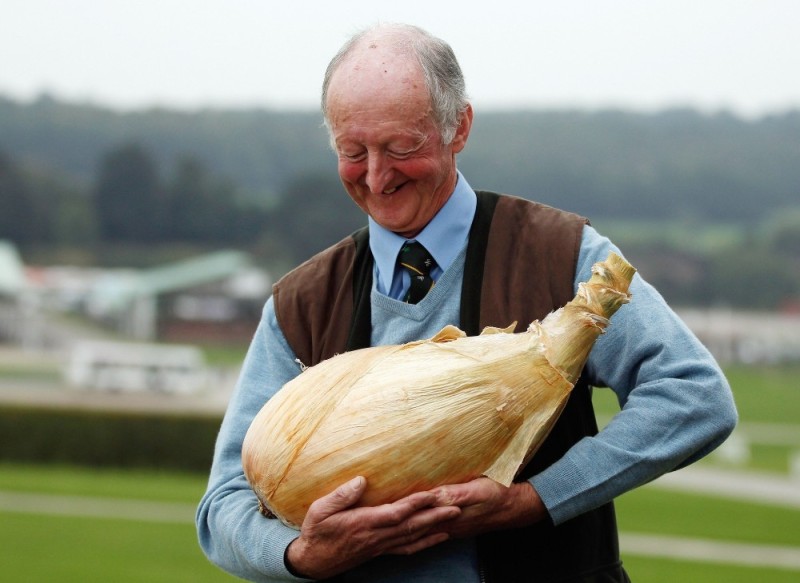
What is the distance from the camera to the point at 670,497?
22.8 m

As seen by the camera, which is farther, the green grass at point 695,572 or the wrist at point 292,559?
the green grass at point 695,572

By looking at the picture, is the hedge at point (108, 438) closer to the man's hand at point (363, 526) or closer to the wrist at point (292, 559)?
the wrist at point (292, 559)

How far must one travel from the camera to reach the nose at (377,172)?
3021 millimetres

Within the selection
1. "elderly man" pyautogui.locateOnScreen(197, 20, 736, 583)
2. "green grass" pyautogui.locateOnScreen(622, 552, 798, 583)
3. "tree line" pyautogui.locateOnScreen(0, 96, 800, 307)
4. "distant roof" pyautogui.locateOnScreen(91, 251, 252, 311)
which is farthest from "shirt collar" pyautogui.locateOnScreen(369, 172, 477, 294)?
"tree line" pyautogui.locateOnScreen(0, 96, 800, 307)

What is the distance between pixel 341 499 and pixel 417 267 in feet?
2.56

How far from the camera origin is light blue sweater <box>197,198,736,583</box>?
2.94m

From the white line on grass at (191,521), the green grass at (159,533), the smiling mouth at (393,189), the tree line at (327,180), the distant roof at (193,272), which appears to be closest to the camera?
the smiling mouth at (393,189)

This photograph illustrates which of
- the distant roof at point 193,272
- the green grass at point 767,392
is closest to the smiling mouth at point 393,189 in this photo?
the green grass at point 767,392

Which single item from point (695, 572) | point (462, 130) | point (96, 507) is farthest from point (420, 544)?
point (96, 507)

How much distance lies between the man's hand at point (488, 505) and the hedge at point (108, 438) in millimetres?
20985

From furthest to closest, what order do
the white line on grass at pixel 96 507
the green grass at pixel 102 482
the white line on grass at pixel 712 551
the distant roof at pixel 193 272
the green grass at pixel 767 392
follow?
the distant roof at pixel 193 272
the green grass at pixel 767 392
the green grass at pixel 102 482
the white line on grass at pixel 96 507
the white line on grass at pixel 712 551

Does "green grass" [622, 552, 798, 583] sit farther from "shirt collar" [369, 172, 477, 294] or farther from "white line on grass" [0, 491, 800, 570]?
"shirt collar" [369, 172, 477, 294]

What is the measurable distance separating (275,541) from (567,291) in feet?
3.07

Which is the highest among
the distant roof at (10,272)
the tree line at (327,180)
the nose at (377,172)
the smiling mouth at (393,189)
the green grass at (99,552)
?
the nose at (377,172)
